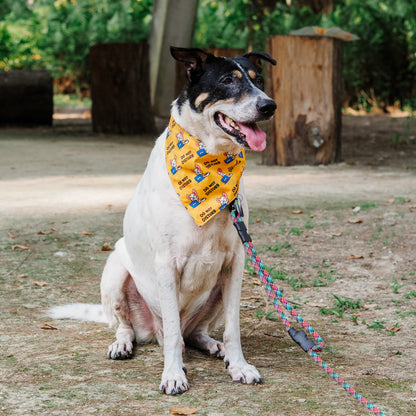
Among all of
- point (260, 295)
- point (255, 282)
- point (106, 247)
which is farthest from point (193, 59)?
point (106, 247)

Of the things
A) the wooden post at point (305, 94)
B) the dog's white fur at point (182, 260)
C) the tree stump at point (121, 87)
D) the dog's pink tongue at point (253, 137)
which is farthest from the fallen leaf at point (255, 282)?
the tree stump at point (121, 87)

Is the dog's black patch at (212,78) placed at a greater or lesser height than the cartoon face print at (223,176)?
greater

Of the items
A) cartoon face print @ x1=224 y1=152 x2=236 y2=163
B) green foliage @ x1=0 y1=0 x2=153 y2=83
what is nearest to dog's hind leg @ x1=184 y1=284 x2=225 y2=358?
cartoon face print @ x1=224 y1=152 x2=236 y2=163

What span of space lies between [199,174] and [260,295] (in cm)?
161

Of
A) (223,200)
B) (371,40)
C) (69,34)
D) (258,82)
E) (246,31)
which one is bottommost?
(223,200)

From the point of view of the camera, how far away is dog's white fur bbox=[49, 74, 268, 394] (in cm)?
332

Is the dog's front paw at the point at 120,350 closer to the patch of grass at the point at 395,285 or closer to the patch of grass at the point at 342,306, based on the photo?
the patch of grass at the point at 342,306

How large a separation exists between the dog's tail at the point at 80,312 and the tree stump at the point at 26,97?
11997mm

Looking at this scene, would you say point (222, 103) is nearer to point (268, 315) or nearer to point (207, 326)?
point (207, 326)

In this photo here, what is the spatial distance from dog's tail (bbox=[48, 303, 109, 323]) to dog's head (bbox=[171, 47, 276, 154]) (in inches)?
53.6

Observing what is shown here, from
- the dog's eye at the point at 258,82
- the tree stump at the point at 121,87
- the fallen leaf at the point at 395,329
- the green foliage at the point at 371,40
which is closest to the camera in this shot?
the dog's eye at the point at 258,82

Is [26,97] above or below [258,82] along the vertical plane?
below

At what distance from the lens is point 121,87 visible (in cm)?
1407

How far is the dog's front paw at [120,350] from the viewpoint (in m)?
3.59
